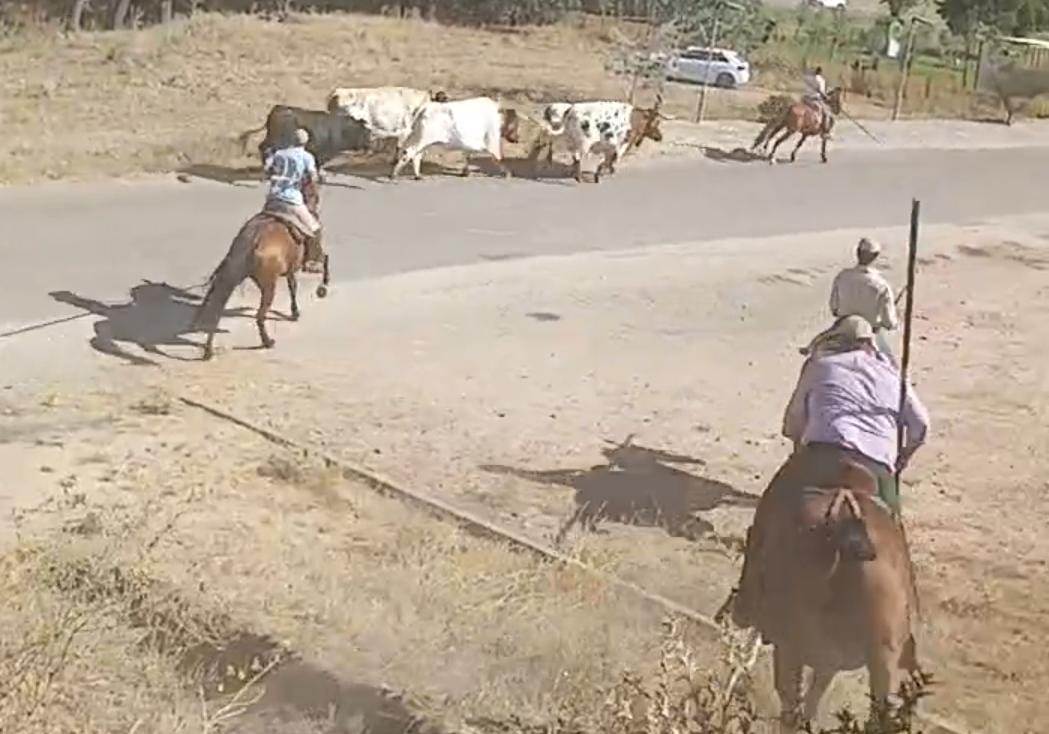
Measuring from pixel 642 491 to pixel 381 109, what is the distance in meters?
12.5

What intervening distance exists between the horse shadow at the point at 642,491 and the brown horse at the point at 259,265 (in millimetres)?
3282

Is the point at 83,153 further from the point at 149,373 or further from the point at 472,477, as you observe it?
the point at 472,477

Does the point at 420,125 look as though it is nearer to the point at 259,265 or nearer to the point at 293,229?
the point at 293,229

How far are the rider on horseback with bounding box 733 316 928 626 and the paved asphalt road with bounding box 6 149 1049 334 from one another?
851 cm

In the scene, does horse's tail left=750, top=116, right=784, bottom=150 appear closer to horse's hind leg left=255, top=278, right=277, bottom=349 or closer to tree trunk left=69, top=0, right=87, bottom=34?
horse's hind leg left=255, top=278, right=277, bottom=349

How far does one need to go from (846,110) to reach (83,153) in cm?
1725

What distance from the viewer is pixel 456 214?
21.8 metres

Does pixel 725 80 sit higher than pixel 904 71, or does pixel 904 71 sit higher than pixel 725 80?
pixel 904 71

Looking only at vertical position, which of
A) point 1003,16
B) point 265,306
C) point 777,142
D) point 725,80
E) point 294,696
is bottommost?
point 294,696

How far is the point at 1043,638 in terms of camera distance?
9.68 metres

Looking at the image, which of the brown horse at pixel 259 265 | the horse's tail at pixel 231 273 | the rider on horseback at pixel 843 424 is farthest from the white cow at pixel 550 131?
the rider on horseback at pixel 843 424

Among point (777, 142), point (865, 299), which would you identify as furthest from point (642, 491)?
point (777, 142)

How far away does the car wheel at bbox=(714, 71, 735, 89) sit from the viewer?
1479 inches

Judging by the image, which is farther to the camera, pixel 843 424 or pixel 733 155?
pixel 733 155
